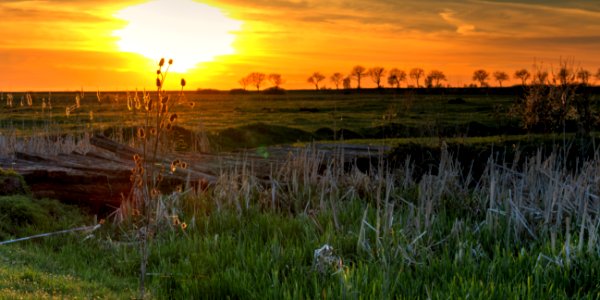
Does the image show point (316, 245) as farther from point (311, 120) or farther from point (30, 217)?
point (311, 120)

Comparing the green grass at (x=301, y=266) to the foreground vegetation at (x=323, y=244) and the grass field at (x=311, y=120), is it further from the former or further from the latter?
the grass field at (x=311, y=120)

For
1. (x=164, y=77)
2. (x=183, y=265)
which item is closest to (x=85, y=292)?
(x=183, y=265)

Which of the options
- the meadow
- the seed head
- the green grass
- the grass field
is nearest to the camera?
the seed head

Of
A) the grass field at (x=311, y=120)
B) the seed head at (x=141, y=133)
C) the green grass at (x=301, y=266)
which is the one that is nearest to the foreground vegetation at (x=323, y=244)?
the green grass at (x=301, y=266)

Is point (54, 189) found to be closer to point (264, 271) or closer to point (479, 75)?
point (264, 271)

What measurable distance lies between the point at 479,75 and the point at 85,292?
117846 mm

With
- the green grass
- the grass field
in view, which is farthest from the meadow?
the grass field

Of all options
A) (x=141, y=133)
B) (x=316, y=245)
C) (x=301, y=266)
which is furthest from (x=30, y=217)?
(x=141, y=133)

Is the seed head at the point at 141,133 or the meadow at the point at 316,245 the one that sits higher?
the seed head at the point at 141,133

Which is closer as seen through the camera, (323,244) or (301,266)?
(301,266)

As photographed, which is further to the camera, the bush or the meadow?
the bush

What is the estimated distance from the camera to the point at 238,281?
5.85 m

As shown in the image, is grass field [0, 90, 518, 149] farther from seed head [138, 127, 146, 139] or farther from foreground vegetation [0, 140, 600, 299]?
foreground vegetation [0, 140, 600, 299]

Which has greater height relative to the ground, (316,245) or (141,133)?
(141,133)
